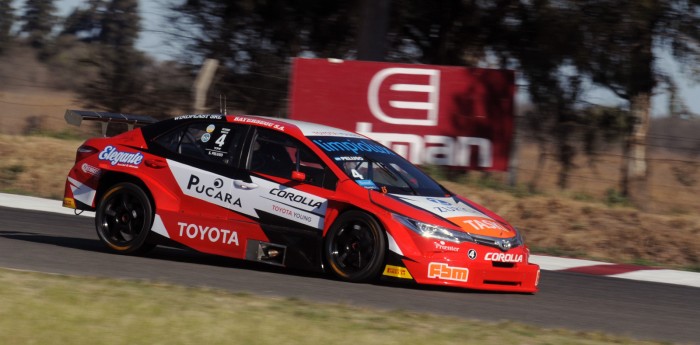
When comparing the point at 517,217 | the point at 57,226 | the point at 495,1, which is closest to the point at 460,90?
the point at 517,217

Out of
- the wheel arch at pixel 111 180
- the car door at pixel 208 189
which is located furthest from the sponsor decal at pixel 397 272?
the wheel arch at pixel 111 180

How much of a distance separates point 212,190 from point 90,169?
1.40 metres

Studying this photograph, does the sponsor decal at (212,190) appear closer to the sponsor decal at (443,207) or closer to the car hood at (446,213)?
the car hood at (446,213)

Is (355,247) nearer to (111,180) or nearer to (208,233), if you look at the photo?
(208,233)

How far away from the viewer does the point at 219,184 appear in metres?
9.72

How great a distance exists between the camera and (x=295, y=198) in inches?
369

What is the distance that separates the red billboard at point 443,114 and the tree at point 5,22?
22889 mm

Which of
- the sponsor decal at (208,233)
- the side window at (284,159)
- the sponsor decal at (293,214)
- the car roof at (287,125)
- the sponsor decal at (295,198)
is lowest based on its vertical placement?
the sponsor decal at (208,233)

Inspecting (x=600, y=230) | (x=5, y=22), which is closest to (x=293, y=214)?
(x=600, y=230)

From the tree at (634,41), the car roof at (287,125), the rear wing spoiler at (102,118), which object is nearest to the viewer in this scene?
the car roof at (287,125)

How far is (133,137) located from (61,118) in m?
14.0

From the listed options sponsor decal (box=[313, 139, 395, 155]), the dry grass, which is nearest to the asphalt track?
sponsor decal (box=[313, 139, 395, 155])

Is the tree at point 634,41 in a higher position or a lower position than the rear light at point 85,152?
higher

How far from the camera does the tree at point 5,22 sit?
38031mm
